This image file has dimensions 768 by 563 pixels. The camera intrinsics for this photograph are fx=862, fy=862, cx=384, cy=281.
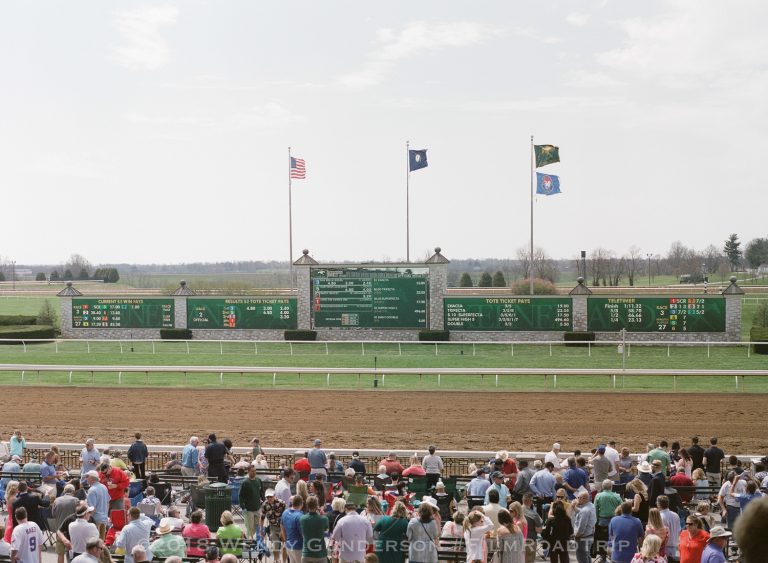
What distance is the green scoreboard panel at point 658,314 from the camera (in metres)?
27.8

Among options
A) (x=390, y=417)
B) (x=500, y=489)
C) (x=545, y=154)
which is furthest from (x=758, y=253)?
(x=500, y=489)

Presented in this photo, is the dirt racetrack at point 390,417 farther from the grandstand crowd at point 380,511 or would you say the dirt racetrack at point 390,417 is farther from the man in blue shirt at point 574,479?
the man in blue shirt at point 574,479

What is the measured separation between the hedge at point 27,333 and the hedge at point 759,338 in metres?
24.8

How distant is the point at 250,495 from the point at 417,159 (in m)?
27.0

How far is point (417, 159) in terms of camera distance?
34.8 m

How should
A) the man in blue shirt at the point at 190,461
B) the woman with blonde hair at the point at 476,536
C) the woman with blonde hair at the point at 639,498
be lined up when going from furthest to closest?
the man in blue shirt at the point at 190,461
the woman with blonde hair at the point at 639,498
the woman with blonde hair at the point at 476,536

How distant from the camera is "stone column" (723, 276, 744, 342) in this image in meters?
27.6

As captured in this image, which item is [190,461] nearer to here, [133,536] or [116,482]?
[116,482]

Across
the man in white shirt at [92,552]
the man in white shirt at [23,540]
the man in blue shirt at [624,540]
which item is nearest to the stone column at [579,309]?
the man in blue shirt at [624,540]

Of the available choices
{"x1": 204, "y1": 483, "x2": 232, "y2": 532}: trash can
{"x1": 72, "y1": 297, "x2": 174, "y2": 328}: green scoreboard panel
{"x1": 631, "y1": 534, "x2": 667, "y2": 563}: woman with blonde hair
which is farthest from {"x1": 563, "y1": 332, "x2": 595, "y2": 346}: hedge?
{"x1": 631, "y1": 534, "x2": 667, "y2": 563}: woman with blonde hair

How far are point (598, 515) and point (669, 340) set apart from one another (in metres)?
20.9

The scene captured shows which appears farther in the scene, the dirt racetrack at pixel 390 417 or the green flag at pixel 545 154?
the green flag at pixel 545 154

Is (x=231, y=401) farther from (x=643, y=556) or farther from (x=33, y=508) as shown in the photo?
(x=643, y=556)

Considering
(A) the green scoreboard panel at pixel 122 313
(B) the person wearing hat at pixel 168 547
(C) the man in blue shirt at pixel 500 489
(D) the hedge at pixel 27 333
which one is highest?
(A) the green scoreboard panel at pixel 122 313
